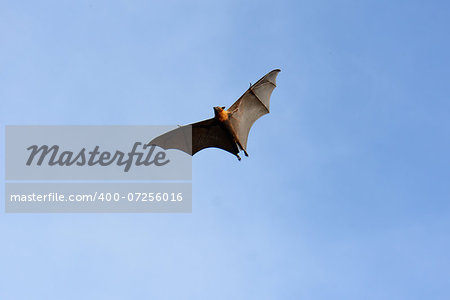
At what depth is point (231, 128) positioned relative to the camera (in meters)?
17.7

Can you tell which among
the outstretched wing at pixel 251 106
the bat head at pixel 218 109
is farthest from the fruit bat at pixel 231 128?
the bat head at pixel 218 109

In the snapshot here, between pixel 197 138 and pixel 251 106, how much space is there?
3.65 m

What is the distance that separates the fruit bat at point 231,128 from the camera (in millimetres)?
→ 18031

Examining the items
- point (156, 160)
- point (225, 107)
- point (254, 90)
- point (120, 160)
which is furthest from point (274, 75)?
point (120, 160)

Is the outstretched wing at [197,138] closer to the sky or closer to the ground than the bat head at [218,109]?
closer to the ground

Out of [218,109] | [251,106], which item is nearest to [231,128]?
[218,109]

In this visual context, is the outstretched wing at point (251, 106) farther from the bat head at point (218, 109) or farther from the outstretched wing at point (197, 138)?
the bat head at point (218, 109)

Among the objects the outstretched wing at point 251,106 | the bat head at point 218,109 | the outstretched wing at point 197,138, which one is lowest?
the outstretched wing at point 197,138

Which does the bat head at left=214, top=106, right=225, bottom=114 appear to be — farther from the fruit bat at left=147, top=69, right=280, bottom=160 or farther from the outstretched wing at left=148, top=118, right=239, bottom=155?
the outstretched wing at left=148, top=118, right=239, bottom=155

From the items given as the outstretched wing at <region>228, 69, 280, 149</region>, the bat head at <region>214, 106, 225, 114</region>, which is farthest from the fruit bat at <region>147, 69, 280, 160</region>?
the bat head at <region>214, 106, 225, 114</region>

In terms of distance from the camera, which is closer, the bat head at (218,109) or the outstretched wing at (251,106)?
the bat head at (218,109)

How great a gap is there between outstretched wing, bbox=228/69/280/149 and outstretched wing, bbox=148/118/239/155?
842 mm

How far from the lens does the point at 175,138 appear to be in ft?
60.4

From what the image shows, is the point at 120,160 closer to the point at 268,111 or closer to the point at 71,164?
the point at 71,164
